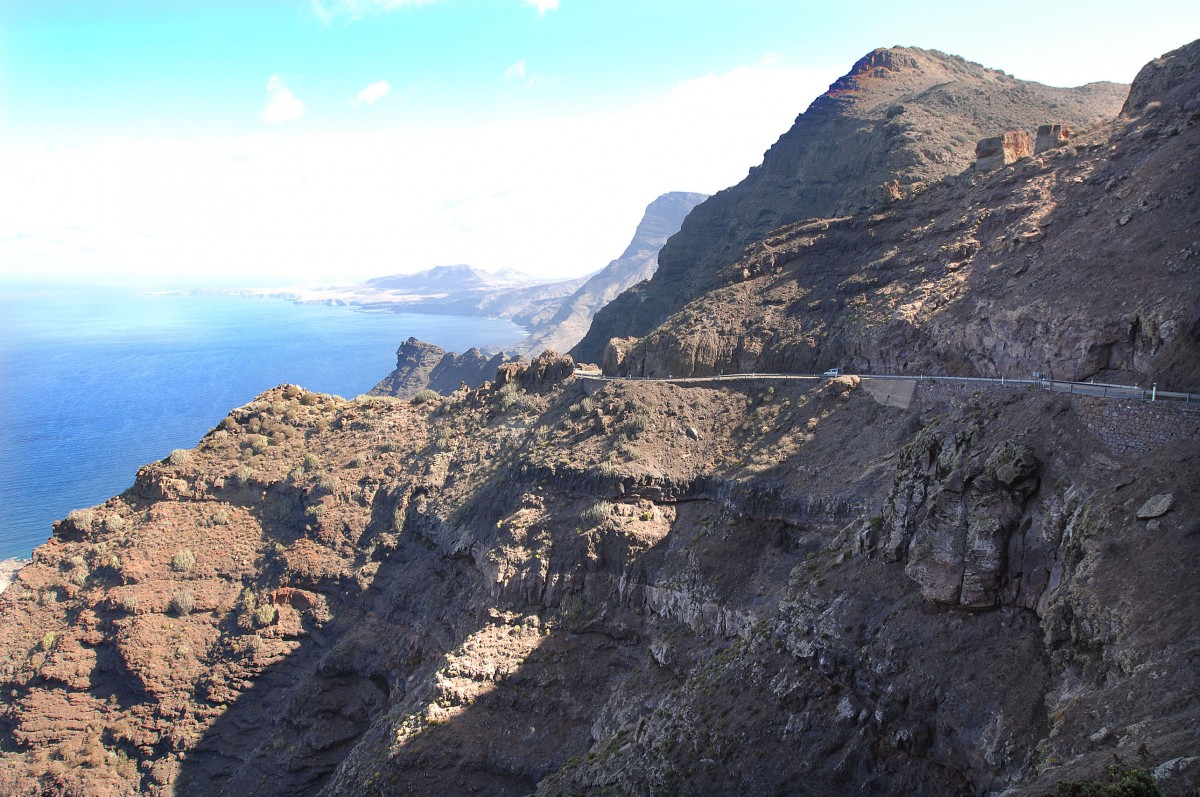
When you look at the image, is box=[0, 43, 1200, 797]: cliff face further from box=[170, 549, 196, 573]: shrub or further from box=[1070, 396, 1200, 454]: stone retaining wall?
box=[170, 549, 196, 573]: shrub

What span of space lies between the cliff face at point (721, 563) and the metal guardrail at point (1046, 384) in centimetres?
78

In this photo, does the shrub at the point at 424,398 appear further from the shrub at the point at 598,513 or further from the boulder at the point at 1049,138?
the boulder at the point at 1049,138

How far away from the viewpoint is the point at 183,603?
41094 mm

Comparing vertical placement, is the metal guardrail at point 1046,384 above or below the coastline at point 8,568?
above

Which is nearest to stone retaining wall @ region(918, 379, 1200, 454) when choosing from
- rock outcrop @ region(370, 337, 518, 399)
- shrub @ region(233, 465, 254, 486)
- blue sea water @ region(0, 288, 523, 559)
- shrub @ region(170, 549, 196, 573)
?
shrub @ region(170, 549, 196, 573)

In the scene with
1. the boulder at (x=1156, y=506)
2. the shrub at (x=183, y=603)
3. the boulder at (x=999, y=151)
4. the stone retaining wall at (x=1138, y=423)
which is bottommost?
the shrub at (x=183, y=603)

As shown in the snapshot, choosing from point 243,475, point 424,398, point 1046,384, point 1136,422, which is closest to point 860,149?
point 424,398

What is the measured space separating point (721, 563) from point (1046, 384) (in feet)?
42.0

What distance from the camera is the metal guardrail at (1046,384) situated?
1955 centimetres

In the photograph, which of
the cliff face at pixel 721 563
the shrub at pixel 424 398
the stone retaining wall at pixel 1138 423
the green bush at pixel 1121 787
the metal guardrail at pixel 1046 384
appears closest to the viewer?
the green bush at pixel 1121 787

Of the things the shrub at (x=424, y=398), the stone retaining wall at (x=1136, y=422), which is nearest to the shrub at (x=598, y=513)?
the stone retaining wall at (x=1136, y=422)

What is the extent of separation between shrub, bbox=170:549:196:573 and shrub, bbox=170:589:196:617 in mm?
1522

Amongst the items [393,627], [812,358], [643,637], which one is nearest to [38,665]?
[393,627]

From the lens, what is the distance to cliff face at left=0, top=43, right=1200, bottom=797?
17.8 metres
